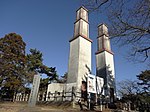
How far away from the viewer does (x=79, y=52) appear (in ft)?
54.7

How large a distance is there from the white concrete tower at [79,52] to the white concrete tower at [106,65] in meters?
2.42

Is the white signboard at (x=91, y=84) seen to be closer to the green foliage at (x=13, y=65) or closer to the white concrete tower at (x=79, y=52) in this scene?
the white concrete tower at (x=79, y=52)

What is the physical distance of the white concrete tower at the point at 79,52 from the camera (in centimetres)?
1570

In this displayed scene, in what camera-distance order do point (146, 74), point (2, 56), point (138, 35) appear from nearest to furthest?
point (138, 35) < point (2, 56) < point (146, 74)

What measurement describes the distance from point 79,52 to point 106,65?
4.73 meters

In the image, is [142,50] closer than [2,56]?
Yes

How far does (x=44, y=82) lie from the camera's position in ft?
81.7

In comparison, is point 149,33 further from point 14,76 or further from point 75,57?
point 14,76

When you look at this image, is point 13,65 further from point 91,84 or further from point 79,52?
point 91,84

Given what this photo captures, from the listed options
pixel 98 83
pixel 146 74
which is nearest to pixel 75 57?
pixel 98 83

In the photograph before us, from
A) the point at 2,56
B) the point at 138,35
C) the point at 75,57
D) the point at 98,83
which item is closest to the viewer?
the point at 138,35

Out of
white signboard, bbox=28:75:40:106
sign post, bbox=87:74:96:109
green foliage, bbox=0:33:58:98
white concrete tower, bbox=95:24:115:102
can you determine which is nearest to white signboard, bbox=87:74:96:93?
sign post, bbox=87:74:96:109

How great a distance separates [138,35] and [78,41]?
10.7 meters

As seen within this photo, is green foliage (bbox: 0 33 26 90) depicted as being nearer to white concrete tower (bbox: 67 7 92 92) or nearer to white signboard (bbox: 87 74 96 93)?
white concrete tower (bbox: 67 7 92 92)
